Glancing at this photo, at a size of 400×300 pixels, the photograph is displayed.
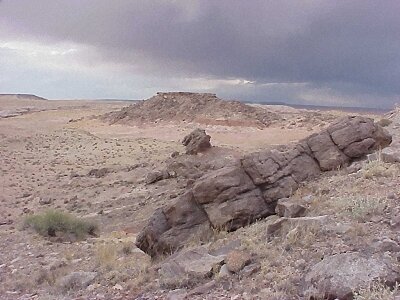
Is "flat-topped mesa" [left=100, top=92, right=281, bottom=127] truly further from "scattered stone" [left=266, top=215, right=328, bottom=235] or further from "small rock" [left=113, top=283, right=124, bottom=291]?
"small rock" [left=113, top=283, right=124, bottom=291]

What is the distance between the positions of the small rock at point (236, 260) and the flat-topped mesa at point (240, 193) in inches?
74.0

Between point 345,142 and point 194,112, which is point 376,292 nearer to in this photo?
point 345,142

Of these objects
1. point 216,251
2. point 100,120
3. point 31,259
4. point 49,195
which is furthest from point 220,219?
point 100,120

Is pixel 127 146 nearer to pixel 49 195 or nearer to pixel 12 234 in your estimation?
pixel 49 195

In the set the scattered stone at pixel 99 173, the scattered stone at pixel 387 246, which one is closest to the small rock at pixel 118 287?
the scattered stone at pixel 387 246

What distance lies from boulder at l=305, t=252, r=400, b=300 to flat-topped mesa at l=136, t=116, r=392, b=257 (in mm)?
3220

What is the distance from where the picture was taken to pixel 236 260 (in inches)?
277

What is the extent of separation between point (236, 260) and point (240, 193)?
2.51 metres

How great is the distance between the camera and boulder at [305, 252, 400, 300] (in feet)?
17.8

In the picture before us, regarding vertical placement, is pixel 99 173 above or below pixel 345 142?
below

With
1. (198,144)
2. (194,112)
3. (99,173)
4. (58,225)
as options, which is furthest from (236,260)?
(194,112)

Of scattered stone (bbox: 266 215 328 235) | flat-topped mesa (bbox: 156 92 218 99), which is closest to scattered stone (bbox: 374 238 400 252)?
scattered stone (bbox: 266 215 328 235)

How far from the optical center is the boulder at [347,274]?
543 centimetres

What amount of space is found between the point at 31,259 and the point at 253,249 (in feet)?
18.4
